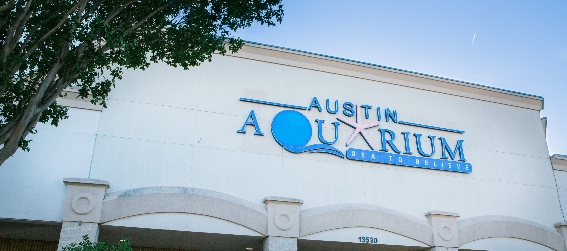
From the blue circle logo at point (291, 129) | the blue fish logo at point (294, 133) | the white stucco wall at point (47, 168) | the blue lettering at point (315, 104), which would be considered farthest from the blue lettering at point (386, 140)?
the white stucco wall at point (47, 168)

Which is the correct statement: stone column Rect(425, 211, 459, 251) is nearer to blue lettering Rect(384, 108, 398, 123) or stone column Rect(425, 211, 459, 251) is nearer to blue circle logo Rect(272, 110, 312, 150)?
blue lettering Rect(384, 108, 398, 123)

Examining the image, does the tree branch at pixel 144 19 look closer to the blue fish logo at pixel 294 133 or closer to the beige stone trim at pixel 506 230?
the blue fish logo at pixel 294 133

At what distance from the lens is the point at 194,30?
1155 cm

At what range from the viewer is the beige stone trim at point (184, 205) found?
14.3m

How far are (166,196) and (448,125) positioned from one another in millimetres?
11202

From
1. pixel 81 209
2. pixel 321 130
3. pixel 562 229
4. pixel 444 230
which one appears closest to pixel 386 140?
pixel 321 130

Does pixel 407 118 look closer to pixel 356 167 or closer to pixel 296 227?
pixel 356 167

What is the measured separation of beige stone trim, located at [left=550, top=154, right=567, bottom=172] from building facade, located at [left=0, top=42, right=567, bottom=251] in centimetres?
5

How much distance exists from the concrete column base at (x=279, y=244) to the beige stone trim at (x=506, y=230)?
6225mm

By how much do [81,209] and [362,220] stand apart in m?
8.73

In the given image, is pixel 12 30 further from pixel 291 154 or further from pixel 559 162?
pixel 559 162

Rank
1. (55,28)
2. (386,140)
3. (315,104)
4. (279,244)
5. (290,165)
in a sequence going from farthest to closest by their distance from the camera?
(386,140)
(315,104)
(290,165)
(279,244)
(55,28)

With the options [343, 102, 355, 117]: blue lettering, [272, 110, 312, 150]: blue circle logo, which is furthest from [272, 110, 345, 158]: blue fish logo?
[343, 102, 355, 117]: blue lettering

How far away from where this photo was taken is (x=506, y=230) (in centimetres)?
1795
